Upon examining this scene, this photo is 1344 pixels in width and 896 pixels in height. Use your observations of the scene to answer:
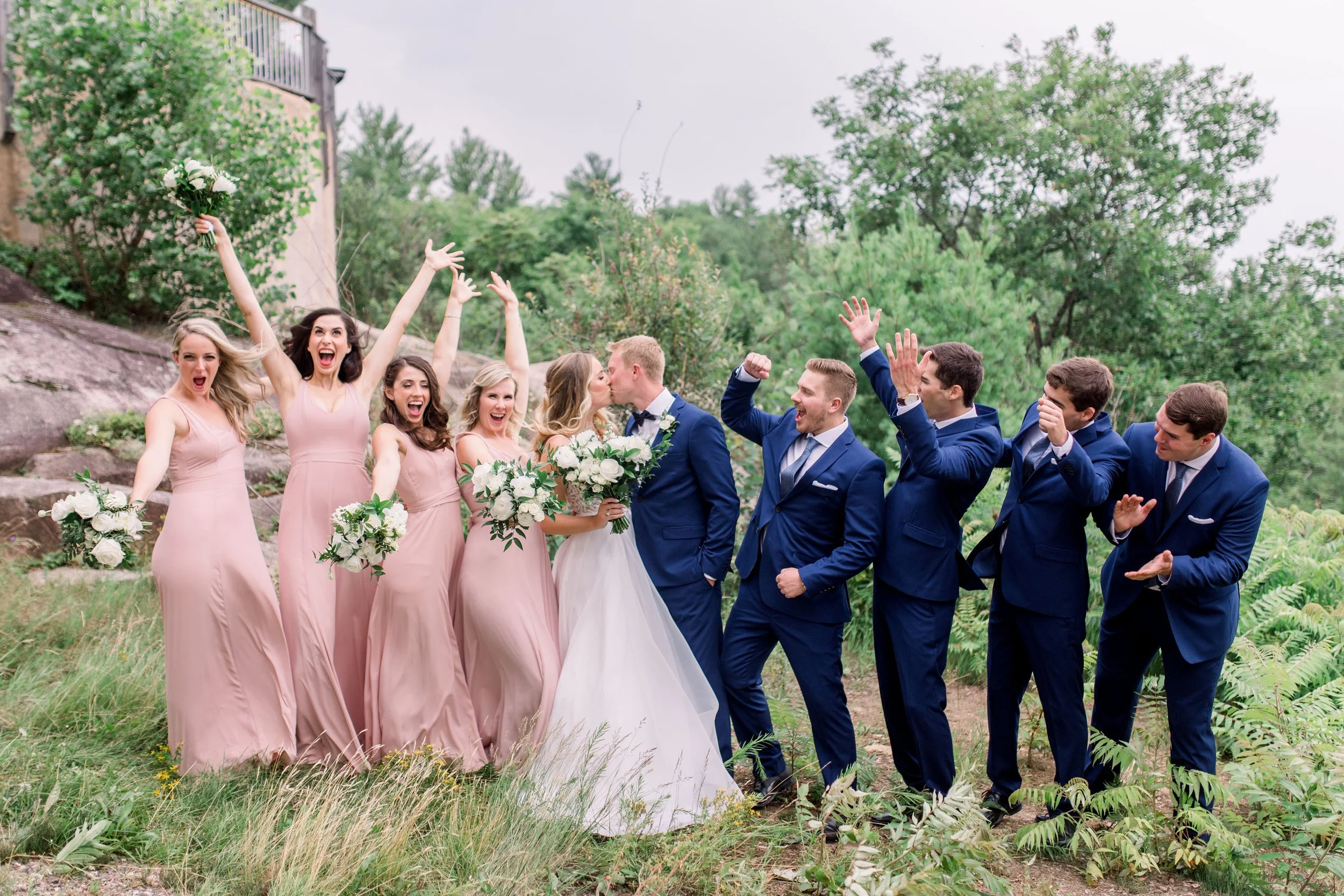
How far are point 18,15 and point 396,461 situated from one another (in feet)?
→ 35.9

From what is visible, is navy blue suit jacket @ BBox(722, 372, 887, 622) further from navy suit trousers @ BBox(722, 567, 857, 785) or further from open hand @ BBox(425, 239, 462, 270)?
open hand @ BBox(425, 239, 462, 270)

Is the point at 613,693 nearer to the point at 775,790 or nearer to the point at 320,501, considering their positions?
the point at 775,790

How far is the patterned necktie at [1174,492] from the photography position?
4594 mm

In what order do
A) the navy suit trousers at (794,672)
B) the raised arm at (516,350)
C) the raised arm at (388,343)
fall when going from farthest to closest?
the raised arm at (516,350) < the raised arm at (388,343) < the navy suit trousers at (794,672)

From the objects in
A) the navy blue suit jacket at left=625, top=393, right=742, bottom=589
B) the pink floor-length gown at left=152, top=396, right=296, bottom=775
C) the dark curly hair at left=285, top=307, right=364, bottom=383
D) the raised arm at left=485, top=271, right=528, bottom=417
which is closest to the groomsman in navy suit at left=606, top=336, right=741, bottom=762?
the navy blue suit jacket at left=625, top=393, right=742, bottom=589

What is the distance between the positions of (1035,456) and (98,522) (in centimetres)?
427

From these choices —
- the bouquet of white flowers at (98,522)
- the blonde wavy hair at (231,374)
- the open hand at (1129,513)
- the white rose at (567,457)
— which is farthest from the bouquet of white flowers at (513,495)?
the open hand at (1129,513)

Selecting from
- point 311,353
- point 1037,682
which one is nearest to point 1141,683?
point 1037,682

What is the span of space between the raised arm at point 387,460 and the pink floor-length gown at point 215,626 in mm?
689

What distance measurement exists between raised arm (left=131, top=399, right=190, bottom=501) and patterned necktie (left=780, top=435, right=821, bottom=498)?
9.57ft

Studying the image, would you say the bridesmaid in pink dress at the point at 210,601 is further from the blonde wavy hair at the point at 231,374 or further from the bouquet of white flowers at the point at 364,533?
the bouquet of white flowers at the point at 364,533

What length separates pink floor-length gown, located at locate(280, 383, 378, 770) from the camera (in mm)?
5195

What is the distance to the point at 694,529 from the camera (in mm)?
5297

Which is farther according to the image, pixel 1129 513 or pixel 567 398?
pixel 567 398
